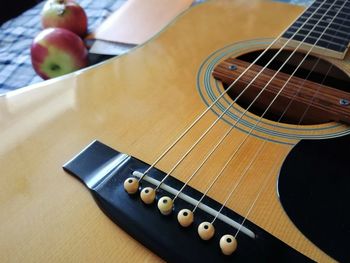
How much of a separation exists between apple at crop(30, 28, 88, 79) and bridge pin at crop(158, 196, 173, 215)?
0.49 metres

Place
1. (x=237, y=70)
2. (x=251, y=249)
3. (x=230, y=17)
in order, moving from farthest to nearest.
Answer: (x=230, y=17) → (x=237, y=70) → (x=251, y=249)

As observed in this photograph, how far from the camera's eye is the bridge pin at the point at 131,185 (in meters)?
0.35

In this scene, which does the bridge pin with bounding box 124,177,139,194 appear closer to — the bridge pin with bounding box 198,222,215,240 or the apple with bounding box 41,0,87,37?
the bridge pin with bounding box 198,222,215,240

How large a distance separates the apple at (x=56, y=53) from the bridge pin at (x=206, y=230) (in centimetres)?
54

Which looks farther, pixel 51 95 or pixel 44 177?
pixel 51 95

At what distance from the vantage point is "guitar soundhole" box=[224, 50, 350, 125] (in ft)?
1.68

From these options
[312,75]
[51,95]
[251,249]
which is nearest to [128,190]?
[251,249]

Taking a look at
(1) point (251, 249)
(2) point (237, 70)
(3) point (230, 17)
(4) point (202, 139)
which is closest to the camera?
(1) point (251, 249)

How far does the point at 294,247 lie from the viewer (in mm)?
329

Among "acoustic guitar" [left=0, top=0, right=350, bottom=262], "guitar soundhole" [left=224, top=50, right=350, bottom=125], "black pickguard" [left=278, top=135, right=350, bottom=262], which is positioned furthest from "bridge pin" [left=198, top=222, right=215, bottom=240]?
"guitar soundhole" [left=224, top=50, right=350, bottom=125]

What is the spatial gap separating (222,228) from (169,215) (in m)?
0.06

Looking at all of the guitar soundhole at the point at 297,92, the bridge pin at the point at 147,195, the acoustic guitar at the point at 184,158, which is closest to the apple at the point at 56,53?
the acoustic guitar at the point at 184,158

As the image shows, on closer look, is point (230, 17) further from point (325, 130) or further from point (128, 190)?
point (128, 190)

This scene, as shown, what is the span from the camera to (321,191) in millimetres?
381
